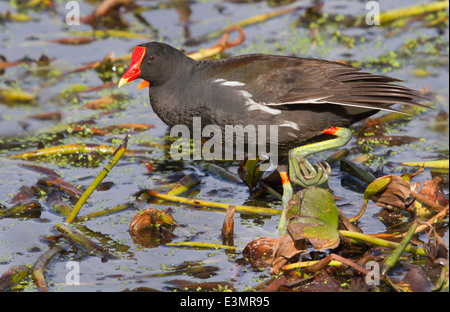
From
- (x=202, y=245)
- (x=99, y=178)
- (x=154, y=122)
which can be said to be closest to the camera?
(x=99, y=178)

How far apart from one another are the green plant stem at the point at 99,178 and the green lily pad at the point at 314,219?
3.08 feet

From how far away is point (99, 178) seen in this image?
12.2ft

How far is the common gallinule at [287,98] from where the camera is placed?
156 inches

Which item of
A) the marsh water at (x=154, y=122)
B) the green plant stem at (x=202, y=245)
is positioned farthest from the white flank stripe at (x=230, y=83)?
the green plant stem at (x=202, y=245)

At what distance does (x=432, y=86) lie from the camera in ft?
21.4

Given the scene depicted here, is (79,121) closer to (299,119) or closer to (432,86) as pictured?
(299,119)

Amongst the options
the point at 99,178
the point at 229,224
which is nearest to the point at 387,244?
the point at 229,224

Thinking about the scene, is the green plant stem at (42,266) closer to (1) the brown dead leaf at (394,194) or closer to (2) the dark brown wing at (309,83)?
(2) the dark brown wing at (309,83)

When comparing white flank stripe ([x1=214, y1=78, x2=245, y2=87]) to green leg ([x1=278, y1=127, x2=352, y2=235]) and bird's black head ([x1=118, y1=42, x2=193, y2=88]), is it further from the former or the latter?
green leg ([x1=278, y1=127, x2=352, y2=235])

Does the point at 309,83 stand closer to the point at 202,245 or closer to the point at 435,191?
the point at 435,191

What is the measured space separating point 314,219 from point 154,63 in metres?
1.59
